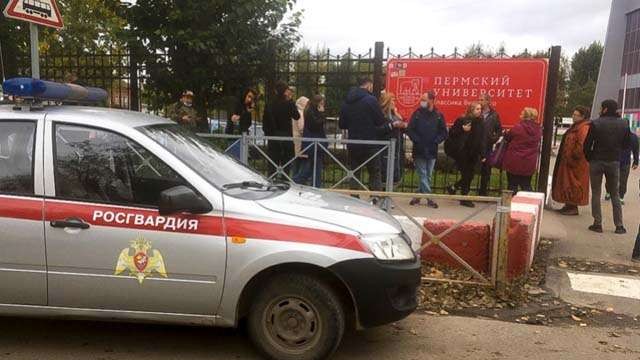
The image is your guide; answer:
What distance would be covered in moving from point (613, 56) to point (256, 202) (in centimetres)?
3864

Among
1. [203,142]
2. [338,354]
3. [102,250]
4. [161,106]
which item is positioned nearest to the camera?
[102,250]

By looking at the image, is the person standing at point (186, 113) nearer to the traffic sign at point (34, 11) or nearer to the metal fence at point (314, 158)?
the metal fence at point (314, 158)

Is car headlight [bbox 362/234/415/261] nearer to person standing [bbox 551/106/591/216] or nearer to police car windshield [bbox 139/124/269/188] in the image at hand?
police car windshield [bbox 139/124/269/188]

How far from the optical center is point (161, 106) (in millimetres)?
10992

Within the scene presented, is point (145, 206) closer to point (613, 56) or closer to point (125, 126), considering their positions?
point (125, 126)

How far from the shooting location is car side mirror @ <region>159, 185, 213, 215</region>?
3680 millimetres

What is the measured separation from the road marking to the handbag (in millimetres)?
3255

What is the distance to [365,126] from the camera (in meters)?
8.47

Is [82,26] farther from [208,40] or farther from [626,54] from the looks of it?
[626,54]

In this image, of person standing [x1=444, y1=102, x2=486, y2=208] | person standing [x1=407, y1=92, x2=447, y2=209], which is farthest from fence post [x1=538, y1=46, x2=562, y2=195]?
person standing [x1=407, y1=92, x2=447, y2=209]

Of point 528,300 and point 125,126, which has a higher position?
point 125,126

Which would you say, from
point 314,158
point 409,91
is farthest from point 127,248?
point 409,91

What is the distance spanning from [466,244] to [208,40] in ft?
18.9

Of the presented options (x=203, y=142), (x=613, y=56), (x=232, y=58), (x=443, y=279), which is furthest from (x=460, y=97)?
(x=613, y=56)
